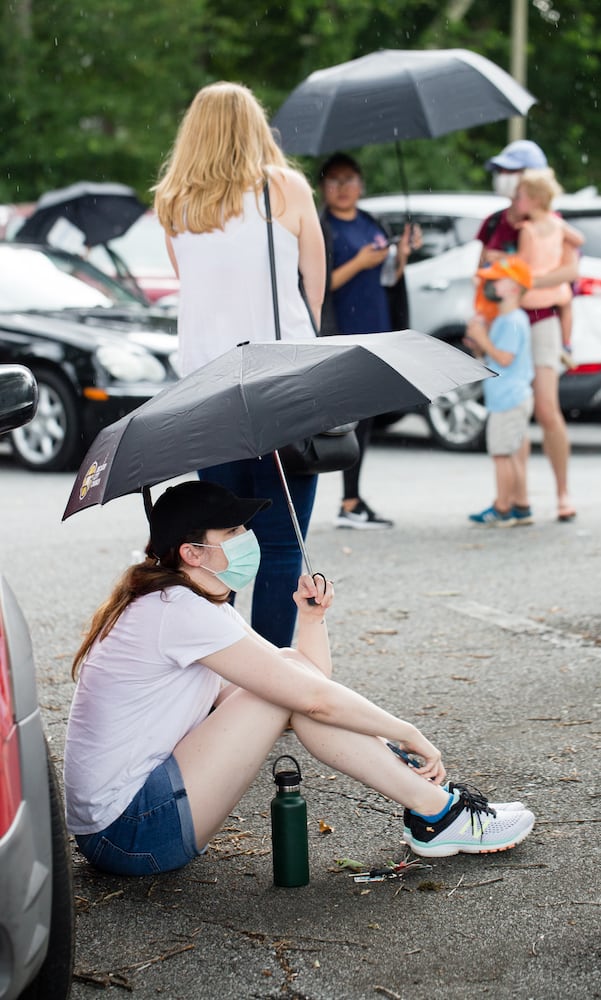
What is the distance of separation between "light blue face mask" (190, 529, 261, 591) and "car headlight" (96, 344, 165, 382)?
24.1 ft

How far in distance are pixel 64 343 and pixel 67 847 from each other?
854 centimetres

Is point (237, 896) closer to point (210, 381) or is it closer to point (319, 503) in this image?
point (210, 381)

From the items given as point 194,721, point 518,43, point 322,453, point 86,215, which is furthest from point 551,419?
point 518,43

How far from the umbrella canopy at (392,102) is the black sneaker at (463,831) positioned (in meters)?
4.64

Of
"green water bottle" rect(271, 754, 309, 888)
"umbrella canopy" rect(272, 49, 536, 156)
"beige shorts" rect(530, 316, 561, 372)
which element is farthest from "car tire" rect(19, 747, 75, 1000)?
"beige shorts" rect(530, 316, 561, 372)

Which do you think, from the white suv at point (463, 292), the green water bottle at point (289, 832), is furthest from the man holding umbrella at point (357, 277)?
the green water bottle at point (289, 832)

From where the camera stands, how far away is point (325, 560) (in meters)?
7.72

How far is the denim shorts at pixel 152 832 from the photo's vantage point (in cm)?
356

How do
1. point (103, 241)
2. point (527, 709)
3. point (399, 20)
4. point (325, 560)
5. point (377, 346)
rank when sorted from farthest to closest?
point (399, 20)
point (103, 241)
point (325, 560)
point (527, 709)
point (377, 346)

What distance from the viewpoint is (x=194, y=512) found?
12.0 ft

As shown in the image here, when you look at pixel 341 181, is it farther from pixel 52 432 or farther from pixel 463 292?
pixel 463 292

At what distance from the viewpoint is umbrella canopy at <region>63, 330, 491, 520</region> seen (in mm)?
3268

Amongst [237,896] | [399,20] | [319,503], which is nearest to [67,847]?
[237,896]

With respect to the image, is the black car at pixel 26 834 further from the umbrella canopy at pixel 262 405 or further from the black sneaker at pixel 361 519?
the black sneaker at pixel 361 519
